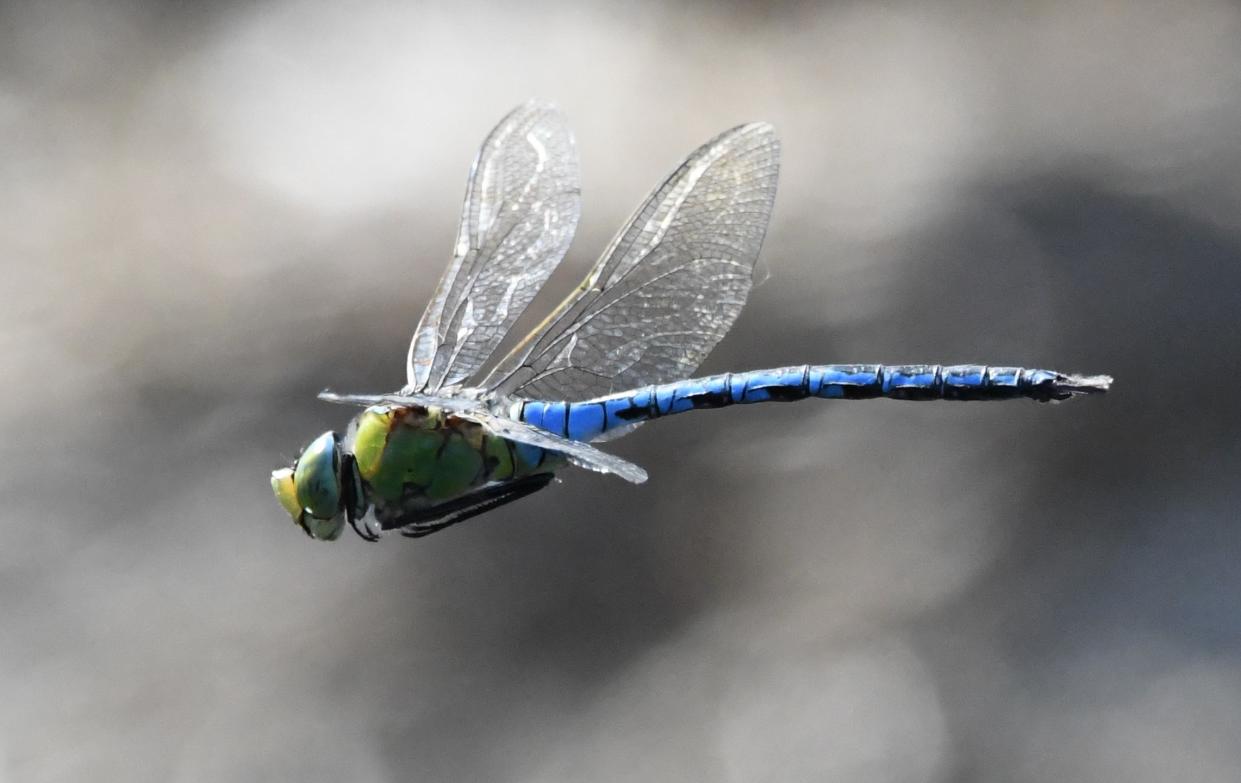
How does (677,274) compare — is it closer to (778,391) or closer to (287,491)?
(778,391)

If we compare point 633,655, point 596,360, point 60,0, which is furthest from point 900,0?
point 596,360

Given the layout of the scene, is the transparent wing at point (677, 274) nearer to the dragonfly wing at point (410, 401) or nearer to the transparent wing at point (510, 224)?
the transparent wing at point (510, 224)

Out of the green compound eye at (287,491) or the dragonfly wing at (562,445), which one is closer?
the dragonfly wing at (562,445)

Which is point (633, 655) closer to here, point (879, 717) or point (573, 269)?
point (879, 717)

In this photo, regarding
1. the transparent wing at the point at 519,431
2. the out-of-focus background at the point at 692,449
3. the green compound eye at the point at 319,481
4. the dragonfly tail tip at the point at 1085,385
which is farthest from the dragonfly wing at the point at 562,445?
the out-of-focus background at the point at 692,449

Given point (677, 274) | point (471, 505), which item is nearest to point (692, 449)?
point (677, 274)

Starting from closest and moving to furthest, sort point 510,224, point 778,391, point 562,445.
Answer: point 562,445
point 778,391
point 510,224
